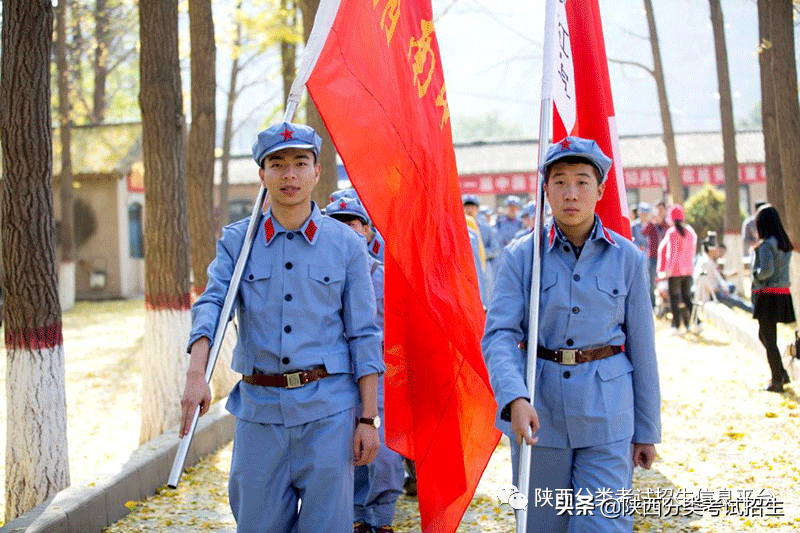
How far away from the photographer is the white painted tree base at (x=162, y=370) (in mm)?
9086

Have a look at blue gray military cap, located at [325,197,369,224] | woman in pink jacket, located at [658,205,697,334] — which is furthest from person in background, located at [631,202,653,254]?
blue gray military cap, located at [325,197,369,224]

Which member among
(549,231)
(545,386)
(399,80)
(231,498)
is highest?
(399,80)

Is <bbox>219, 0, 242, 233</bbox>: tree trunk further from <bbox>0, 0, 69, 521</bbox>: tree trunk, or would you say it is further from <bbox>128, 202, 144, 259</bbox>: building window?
<bbox>0, 0, 69, 521</bbox>: tree trunk

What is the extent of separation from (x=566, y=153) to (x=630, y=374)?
94cm

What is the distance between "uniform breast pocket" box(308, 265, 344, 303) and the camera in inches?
177

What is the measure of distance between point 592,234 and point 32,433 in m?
3.93

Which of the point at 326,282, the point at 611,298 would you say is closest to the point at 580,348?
the point at 611,298

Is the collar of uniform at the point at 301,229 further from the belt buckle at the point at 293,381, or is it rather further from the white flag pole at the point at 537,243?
the white flag pole at the point at 537,243

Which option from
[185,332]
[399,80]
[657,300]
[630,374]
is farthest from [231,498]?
[657,300]

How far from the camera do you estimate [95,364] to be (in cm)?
1631

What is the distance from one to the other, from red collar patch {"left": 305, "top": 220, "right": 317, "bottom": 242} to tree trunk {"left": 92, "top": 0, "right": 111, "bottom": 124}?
23.0 m

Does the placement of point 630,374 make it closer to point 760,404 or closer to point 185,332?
point 185,332

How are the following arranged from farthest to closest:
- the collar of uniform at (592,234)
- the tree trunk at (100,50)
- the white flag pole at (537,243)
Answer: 1. the tree trunk at (100,50)
2. the collar of uniform at (592,234)
3. the white flag pole at (537,243)

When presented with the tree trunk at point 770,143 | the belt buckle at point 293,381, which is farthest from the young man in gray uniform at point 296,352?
the tree trunk at point 770,143
